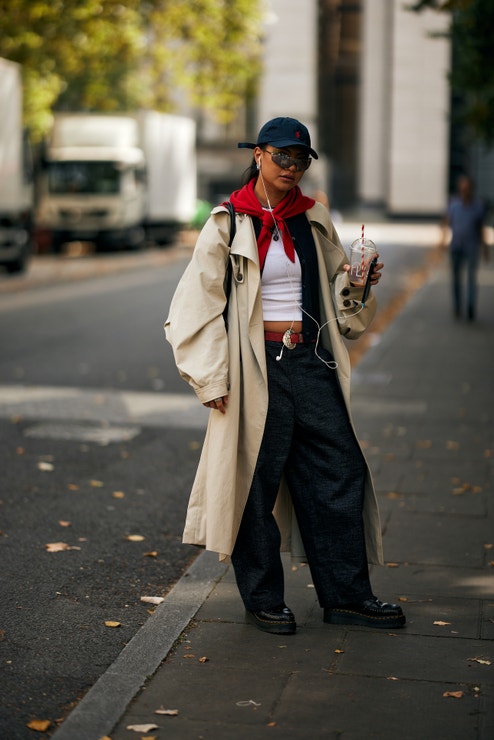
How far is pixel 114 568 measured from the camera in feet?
19.1

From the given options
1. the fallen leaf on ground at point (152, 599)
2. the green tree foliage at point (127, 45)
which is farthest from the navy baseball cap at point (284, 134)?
the green tree foliage at point (127, 45)

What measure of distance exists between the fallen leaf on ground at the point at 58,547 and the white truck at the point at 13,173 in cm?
1803

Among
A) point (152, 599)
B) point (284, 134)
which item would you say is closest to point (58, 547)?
point (152, 599)

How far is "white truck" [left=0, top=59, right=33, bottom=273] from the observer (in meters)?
23.7

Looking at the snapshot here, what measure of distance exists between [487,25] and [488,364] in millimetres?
3379

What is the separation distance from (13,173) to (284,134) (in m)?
20.4

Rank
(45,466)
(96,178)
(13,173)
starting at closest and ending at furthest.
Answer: (45,466) → (13,173) → (96,178)

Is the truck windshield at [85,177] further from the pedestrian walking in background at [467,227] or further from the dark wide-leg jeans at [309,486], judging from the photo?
the dark wide-leg jeans at [309,486]

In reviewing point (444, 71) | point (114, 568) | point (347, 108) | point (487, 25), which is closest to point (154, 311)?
point (444, 71)

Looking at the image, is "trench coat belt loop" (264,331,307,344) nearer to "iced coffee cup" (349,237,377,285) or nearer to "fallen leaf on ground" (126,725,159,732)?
"iced coffee cup" (349,237,377,285)

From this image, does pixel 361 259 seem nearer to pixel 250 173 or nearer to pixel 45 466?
pixel 250 173

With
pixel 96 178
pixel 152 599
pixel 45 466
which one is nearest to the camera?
pixel 152 599

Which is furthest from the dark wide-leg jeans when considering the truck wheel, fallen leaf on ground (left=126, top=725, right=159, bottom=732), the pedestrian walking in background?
the truck wheel

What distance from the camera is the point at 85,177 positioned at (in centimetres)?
3391
